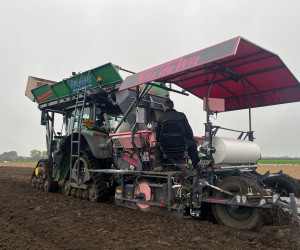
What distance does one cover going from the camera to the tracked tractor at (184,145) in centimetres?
425

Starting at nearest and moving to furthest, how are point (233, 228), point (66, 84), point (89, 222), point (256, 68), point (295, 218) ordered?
point (295, 218) → point (233, 228) → point (89, 222) → point (256, 68) → point (66, 84)

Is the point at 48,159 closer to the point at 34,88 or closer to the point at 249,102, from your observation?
the point at 34,88

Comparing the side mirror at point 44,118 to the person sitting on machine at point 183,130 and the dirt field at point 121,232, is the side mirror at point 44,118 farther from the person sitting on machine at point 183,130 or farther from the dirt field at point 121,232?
the person sitting on machine at point 183,130

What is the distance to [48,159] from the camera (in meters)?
9.09

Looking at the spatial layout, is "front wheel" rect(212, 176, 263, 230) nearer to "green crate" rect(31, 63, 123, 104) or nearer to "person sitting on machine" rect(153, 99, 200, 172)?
"person sitting on machine" rect(153, 99, 200, 172)

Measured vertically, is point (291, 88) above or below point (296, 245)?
above

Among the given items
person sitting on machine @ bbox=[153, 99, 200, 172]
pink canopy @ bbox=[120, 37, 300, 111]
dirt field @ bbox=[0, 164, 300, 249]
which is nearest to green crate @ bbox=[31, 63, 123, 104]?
pink canopy @ bbox=[120, 37, 300, 111]

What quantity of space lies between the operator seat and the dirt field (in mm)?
1146

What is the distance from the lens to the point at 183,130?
16.3 feet

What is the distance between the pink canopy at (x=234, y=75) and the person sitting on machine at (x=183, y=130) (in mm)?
656

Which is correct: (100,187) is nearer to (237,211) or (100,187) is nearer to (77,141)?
(77,141)

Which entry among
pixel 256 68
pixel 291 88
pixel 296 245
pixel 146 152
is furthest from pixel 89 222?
pixel 291 88


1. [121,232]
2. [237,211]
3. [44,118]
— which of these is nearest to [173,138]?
[237,211]

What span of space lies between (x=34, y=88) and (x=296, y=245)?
8.97 metres
